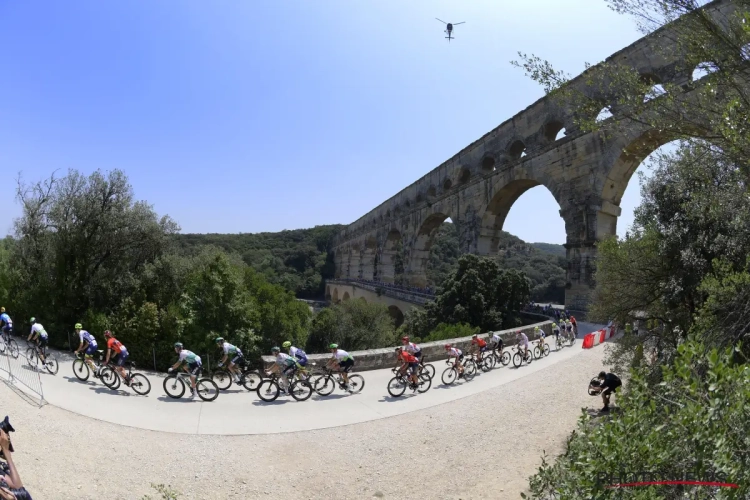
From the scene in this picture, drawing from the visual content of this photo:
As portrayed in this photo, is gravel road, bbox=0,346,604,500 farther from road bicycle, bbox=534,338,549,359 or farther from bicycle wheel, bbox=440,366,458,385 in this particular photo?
road bicycle, bbox=534,338,549,359

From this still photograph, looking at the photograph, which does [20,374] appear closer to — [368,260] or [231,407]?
[231,407]

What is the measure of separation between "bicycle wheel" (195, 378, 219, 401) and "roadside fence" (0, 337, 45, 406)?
2303mm

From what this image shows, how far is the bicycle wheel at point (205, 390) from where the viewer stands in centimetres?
778

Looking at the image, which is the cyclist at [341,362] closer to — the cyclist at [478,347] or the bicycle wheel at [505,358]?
the cyclist at [478,347]

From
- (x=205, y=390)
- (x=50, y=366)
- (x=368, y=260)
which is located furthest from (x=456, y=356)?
(x=368, y=260)

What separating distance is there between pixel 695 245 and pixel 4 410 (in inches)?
431

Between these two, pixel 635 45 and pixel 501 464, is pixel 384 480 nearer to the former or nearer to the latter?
pixel 501 464

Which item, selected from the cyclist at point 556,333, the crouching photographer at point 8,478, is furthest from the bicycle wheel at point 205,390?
the cyclist at point 556,333

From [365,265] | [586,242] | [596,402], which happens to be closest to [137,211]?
[596,402]

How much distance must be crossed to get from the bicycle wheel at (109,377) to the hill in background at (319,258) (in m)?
31.3

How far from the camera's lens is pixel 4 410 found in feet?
19.9

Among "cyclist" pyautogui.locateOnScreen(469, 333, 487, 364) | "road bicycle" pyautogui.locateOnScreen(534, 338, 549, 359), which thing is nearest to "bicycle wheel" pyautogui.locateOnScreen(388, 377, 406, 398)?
"cyclist" pyautogui.locateOnScreen(469, 333, 487, 364)

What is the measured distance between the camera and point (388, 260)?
3956 centimetres

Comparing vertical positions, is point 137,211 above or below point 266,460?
above
